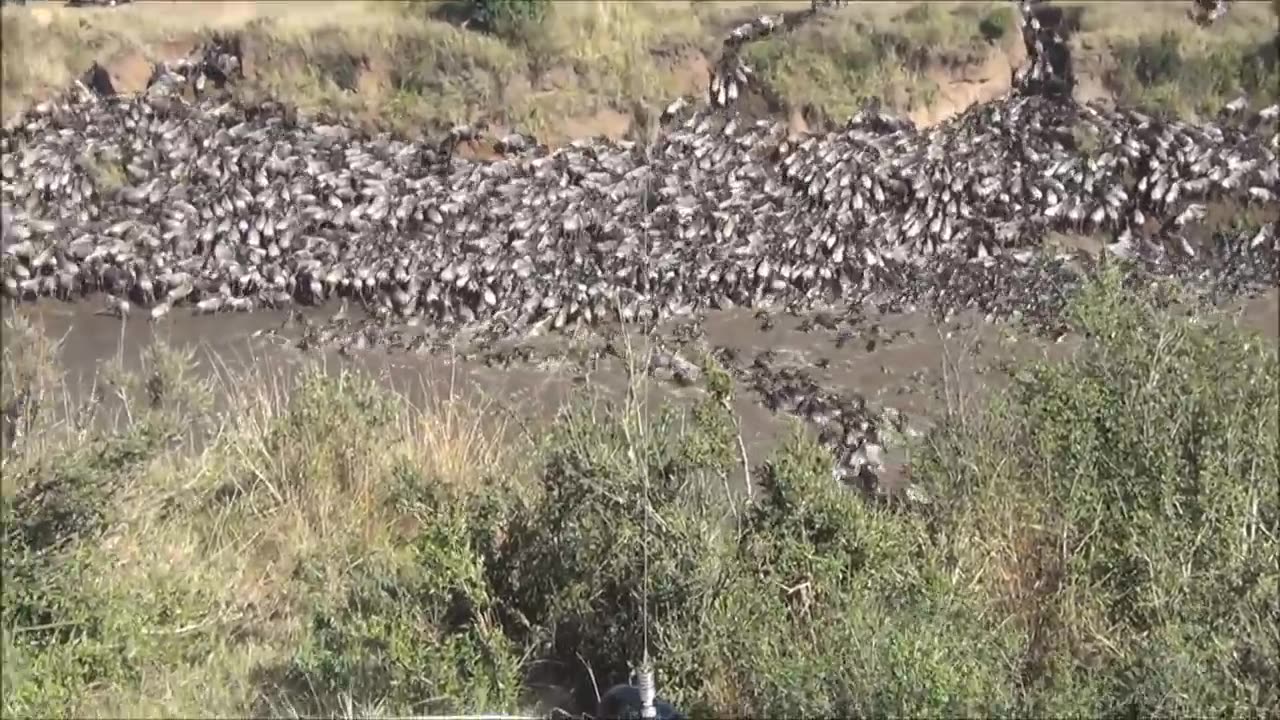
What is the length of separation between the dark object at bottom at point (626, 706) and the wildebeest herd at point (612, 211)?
16.5 ft

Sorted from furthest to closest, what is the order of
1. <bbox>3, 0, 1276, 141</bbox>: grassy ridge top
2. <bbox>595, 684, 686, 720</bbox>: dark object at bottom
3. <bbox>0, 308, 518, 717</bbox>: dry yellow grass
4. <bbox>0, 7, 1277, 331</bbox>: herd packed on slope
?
1. <bbox>3, 0, 1276, 141</bbox>: grassy ridge top
2. <bbox>0, 7, 1277, 331</bbox>: herd packed on slope
3. <bbox>0, 308, 518, 717</bbox>: dry yellow grass
4. <bbox>595, 684, 686, 720</bbox>: dark object at bottom

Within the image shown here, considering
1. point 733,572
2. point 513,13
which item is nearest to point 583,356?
point 733,572

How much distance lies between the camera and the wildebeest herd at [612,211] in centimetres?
949

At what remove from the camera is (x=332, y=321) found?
9672 mm

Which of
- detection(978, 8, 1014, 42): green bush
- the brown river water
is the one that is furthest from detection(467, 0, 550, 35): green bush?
the brown river water

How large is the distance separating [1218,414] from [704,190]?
6215mm

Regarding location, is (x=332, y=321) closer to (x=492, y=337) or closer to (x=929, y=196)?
(x=492, y=337)

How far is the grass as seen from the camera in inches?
158

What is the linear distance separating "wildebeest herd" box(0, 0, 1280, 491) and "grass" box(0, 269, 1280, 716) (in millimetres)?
3987

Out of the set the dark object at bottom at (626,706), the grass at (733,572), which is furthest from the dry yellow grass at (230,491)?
the dark object at bottom at (626,706)

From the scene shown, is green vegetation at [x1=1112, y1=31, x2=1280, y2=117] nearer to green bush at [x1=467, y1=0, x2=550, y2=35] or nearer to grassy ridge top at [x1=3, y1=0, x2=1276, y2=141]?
grassy ridge top at [x1=3, y1=0, x2=1276, y2=141]

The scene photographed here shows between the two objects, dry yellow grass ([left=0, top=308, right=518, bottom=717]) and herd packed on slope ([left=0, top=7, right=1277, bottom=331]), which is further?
herd packed on slope ([left=0, top=7, right=1277, bottom=331])

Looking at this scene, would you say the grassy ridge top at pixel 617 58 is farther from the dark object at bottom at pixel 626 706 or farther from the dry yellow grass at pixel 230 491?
the dark object at bottom at pixel 626 706

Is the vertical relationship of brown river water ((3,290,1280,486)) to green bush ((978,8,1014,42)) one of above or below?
below
